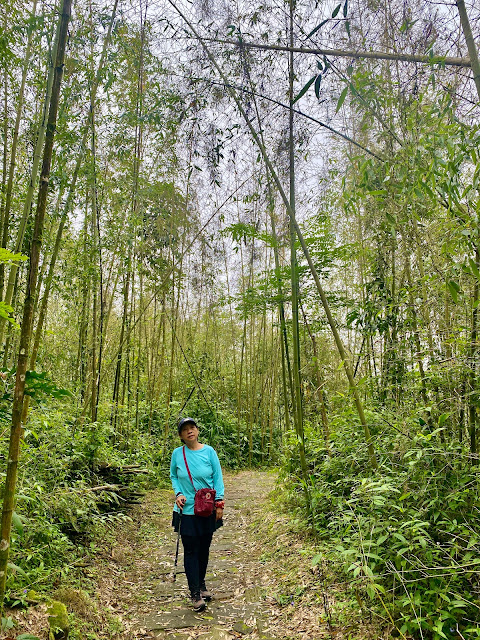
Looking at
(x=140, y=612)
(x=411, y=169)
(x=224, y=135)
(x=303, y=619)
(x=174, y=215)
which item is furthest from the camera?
(x=174, y=215)

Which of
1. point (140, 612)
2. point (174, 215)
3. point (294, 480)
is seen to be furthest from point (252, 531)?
point (174, 215)

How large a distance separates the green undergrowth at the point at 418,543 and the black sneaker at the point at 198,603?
2.90 ft

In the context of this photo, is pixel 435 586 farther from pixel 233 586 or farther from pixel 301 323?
pixel 301 323

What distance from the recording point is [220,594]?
313 centimetres

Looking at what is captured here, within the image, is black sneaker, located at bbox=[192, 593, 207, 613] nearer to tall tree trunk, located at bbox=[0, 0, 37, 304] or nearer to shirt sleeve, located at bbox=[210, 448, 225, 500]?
shirt sleeve, located at bbox=[210, 448, 225, 500]

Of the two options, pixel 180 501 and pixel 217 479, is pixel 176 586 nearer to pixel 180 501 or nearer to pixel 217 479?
pixel 180 501

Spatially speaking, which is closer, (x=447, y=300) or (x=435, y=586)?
(x=435, y=586)

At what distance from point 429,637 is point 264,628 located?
975 mm

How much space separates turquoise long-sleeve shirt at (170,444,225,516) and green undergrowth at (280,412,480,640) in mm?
884

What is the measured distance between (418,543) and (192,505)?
1459mm

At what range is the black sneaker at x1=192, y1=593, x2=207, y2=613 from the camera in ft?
9.24

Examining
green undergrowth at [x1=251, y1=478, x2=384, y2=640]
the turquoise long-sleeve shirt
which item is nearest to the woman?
the turquoise long-sleeve shirt

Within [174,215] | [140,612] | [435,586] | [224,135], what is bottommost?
[140,612]

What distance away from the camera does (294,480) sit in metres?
4.91
